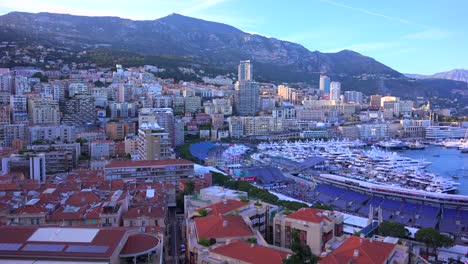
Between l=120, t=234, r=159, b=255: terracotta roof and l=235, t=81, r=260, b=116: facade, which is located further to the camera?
l=235, t=81, r=260, b=116: facade

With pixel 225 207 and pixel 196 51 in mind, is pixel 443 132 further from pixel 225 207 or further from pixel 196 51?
pixel 196 51

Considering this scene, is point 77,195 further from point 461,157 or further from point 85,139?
point 461,157

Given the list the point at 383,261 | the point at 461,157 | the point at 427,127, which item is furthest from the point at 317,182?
the point at 427,127

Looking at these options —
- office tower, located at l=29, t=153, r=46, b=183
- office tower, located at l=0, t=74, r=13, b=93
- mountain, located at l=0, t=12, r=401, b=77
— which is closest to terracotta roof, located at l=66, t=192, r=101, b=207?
office tower, located at l=29, t=153, r=46, b=183

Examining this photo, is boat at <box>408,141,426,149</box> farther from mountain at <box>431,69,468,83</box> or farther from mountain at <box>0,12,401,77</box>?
mountain at <box>431,69,468,83</box>

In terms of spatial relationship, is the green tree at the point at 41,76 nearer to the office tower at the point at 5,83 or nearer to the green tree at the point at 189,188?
the office tower at the point at 5,83

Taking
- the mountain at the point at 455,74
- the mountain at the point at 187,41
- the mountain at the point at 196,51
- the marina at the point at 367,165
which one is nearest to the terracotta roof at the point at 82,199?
the marina at the point at 367,165
